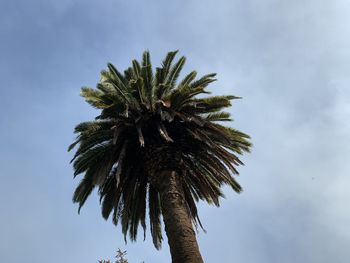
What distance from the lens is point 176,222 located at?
15.7 metres

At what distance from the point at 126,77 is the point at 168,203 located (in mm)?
7265

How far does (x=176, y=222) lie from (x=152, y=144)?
3.87 metres

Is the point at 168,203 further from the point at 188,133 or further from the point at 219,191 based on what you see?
the point at 219,191

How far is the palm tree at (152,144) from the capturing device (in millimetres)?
18156

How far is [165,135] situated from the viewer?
1750 centimetres

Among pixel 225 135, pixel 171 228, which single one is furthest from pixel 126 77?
pixel 171 228

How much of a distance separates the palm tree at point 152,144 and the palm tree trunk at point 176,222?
6 cm

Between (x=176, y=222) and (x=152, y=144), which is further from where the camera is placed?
(x=152, y=144)

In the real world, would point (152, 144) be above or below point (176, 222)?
above

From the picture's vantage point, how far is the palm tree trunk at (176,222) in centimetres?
1466

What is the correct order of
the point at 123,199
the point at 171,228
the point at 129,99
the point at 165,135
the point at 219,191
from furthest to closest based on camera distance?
the point at 219,191 → the point at 123,199 → the point at 129,99 → the point at 165,135 → the point at 171,228

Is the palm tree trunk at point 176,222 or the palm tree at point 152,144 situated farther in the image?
the palm tree at point 152,144

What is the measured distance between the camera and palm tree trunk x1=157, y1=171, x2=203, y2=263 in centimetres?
1466

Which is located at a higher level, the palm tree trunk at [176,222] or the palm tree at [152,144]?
the palm tree at [152,144]
